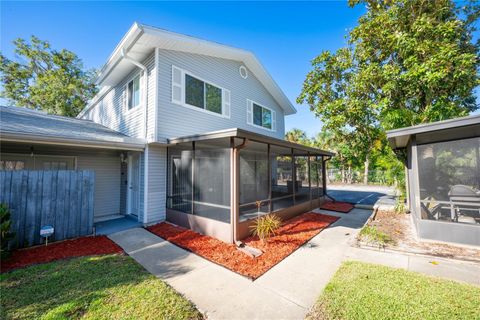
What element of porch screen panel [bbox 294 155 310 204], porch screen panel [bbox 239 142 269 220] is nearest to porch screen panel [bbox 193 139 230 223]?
porch screen panel [bbox 239 142 269 220]

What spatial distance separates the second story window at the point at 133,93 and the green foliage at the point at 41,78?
41.3 feet

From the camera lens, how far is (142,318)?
2.54 metres

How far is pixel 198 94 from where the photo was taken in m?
8.09

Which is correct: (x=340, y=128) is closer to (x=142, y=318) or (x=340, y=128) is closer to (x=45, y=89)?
(x=142, y=318)

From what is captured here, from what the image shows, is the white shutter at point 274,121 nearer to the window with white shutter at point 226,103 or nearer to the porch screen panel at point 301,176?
the porch screen panel at point 301,176

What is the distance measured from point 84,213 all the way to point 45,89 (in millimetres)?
18810

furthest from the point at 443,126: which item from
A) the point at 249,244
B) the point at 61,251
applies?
the point at 61,251

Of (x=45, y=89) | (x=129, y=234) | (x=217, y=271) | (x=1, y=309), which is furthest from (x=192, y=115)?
(x=45, y=89)

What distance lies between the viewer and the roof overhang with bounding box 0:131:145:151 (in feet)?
14.5

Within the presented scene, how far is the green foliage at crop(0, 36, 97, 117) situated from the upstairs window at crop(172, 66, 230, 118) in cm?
1450

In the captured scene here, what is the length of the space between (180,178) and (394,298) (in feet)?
19.9

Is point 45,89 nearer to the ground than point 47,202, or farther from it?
farther from it

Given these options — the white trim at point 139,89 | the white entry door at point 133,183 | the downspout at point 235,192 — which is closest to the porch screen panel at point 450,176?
the downspout at point 235,192

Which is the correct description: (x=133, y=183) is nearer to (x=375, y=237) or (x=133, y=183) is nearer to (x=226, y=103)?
(x=226, y=103)
